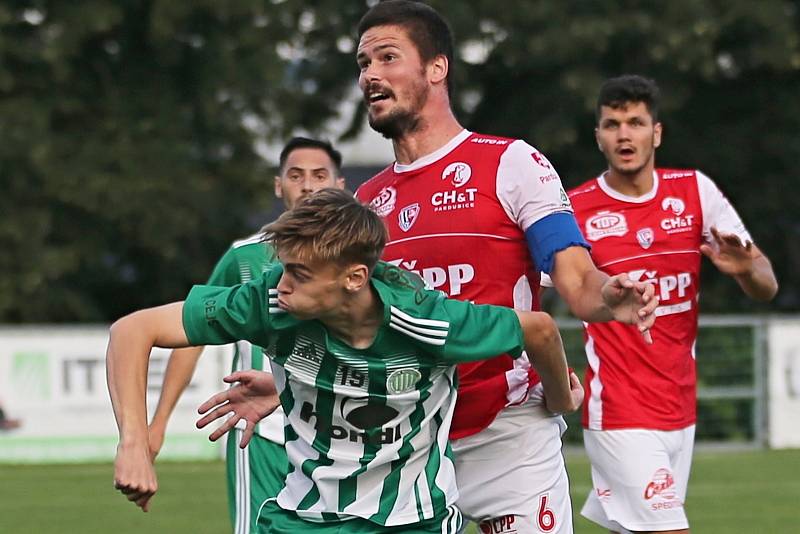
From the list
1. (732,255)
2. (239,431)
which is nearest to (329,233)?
(239,431)

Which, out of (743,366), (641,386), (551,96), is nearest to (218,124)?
(551,96)

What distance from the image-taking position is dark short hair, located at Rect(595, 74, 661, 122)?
23.4ft

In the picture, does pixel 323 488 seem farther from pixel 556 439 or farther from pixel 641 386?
pixel 641 386

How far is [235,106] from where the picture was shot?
21703mm

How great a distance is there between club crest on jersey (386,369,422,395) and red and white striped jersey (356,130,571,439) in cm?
49

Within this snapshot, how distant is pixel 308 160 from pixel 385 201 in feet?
7.76

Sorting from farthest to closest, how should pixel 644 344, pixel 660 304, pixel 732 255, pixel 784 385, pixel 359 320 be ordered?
pixel 784 385 < pixel 644 344 < pixel 660 304 < pixel 732 255 < pixel 359 320

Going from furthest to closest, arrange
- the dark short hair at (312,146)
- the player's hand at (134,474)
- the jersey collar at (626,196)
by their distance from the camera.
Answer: the dark short hair at (312,146) < the jersey collar at (626,196) < the player's hand at (134,474)

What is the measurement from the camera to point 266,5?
2111 cm

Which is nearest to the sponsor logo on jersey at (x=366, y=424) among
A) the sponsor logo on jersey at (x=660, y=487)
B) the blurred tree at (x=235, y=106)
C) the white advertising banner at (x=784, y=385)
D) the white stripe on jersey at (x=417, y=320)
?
the white stripe on jersey at (x=417, y=320)

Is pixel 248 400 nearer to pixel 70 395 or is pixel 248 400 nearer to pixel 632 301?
pixel 632 301

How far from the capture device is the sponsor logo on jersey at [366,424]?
14.0 feet

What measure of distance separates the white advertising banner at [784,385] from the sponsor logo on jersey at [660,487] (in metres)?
10.2

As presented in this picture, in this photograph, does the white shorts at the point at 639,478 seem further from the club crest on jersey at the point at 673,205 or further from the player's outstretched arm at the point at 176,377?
the player's outstretched arm at the point at 176,377
